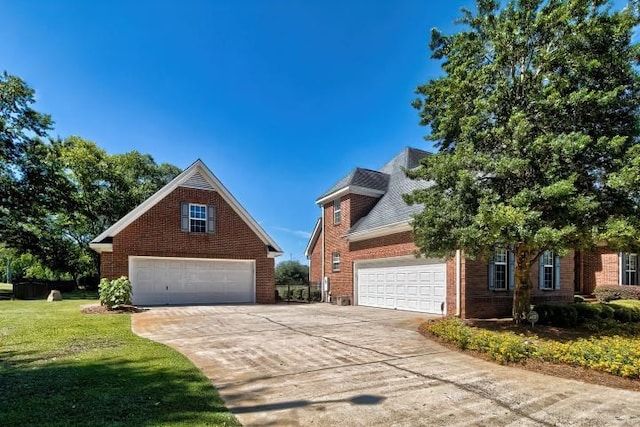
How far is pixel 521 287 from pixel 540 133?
426 centimetres

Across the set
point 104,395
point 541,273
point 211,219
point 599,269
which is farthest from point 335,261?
point 104,395

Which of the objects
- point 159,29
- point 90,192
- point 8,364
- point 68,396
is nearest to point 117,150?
point 90,192

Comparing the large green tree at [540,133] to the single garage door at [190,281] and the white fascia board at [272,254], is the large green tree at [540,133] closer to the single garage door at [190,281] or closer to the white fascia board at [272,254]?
the white fascia board at [272,254]

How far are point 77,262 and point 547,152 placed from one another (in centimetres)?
3415

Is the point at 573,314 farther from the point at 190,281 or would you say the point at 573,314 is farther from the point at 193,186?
the point at 193,186

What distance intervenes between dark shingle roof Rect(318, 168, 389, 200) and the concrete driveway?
38.1ft

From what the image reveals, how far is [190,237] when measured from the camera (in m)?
19.1

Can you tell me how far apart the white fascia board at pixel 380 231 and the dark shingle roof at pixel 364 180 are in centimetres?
276

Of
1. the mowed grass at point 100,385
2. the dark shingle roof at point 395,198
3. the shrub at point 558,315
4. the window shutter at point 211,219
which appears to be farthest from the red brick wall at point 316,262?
the mowed grass at point 100,385

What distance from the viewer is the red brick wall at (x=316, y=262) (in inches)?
991

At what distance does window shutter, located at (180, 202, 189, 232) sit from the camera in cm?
1908

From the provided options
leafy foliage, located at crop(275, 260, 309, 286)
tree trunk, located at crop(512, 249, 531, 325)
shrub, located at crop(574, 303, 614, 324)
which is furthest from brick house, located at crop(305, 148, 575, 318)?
leafy foliage, located at crop(275, 260, 309, 286)

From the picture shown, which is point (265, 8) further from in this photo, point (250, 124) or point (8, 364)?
point (8, 364)

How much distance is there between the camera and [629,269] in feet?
65.0
